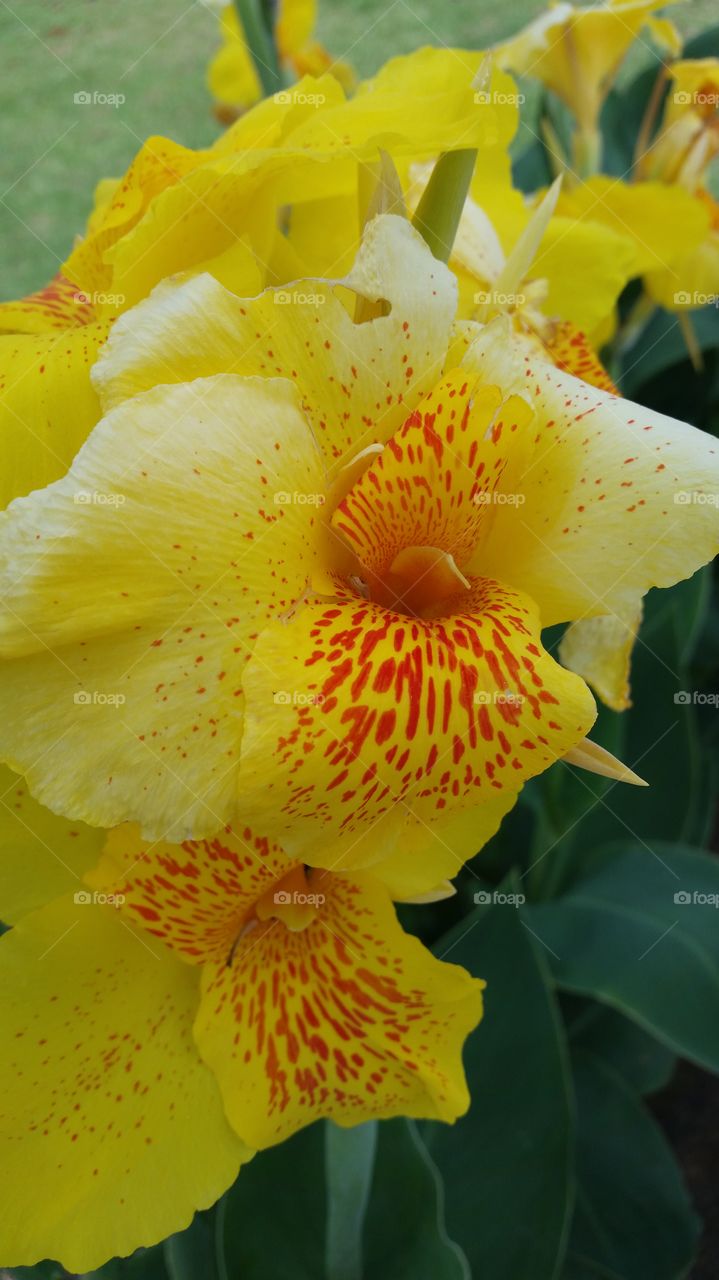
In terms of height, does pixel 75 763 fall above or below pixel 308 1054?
above

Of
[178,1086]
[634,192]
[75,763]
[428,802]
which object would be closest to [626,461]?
[428,802]

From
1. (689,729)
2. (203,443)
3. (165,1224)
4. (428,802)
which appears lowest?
(689,729)

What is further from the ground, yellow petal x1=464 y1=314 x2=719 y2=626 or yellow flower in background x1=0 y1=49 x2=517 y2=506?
yellow flower in background x1=0 y1=49 x2=517 y2=506

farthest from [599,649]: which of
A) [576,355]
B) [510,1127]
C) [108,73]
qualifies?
[108,73]

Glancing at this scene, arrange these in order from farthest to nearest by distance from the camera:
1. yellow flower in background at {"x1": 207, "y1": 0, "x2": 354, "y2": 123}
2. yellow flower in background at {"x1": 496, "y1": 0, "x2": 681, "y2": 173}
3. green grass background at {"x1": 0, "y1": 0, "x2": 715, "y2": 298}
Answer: green grass background at {"x1": 0, "y1": 0, "x2": 715, "y2": 298}
yellow flower in background at {"x1": 207, "y1": 0, "x2": 354, "y2": 123}
yellow flower in background at {"x1": 496, "y1": 0, "x2": 681, "y2": 173}

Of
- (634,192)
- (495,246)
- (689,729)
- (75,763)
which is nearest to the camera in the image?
(75,763)

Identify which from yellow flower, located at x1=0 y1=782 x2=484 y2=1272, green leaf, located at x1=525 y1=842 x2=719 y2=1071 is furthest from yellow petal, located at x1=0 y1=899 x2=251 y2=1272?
green leaf, located at x1=525 y1=842 x2=719 y2=1071

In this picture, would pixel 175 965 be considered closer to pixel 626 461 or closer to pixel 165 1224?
pixel 165 1224

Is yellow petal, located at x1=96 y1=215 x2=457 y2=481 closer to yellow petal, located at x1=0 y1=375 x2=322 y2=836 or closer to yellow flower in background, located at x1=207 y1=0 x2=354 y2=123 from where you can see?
yellow petal, located at x1=0 y1=375 x2=322 y2=836
